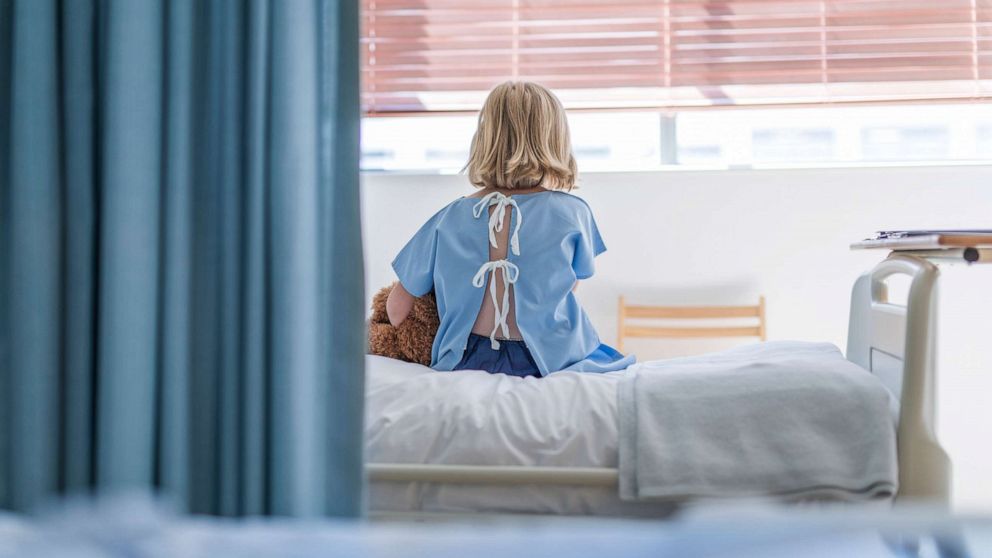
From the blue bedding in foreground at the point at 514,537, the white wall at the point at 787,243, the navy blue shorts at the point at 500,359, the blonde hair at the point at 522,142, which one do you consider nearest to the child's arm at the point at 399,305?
the navy blue shorts at the point at 500,359

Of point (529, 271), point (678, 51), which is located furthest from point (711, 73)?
point (529, 271)

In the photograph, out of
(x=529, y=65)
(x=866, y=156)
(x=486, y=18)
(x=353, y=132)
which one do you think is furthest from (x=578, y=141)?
(x=353, y=132)

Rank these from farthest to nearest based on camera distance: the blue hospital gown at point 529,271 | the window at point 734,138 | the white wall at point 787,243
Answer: the window at point 734,138 → the white wall at point 787,243 → the blue hospital gown at point 529,271

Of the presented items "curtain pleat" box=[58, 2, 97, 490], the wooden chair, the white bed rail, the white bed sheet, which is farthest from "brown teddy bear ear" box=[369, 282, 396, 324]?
"curtain pleat" box=[58, 2, 97, 490]

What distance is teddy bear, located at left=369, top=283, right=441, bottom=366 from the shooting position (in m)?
2.03

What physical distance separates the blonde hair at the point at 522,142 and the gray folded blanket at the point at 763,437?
0.75 m

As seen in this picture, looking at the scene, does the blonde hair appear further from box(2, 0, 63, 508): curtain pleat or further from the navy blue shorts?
box(2, 0, 63, 508): curtain pleat

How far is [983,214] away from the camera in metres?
2.81

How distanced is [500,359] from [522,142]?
20.1 inches

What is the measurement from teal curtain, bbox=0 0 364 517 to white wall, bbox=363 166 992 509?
210cm

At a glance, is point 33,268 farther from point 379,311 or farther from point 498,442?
point 379,311

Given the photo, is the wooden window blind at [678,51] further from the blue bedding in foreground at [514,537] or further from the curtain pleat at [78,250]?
the blue bedding in foreground at [514,537]

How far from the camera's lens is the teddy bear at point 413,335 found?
80.0 inches

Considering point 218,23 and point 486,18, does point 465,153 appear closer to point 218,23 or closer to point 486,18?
Result: point 486,18
